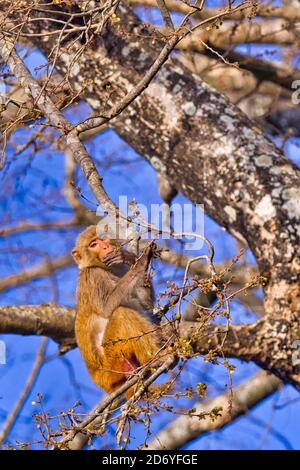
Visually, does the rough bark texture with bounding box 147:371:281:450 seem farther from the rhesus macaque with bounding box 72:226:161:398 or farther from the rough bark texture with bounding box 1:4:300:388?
the rhesus macaque with bounding box 72:226:161:398

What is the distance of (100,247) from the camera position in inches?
205

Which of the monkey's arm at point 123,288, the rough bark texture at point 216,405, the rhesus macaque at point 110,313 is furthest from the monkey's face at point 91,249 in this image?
the rough bark texture at point 216,405

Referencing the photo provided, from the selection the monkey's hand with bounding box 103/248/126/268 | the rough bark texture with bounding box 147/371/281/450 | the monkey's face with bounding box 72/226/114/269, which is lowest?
the rough bark texture with bounding box 147/371/281/450

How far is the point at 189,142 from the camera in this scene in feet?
17.4

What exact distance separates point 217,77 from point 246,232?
3.68m

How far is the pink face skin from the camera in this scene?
17.0ft

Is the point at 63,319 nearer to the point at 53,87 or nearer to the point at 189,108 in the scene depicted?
the point at 189,108

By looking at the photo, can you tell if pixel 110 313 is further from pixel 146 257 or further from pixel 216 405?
pixel 216 405

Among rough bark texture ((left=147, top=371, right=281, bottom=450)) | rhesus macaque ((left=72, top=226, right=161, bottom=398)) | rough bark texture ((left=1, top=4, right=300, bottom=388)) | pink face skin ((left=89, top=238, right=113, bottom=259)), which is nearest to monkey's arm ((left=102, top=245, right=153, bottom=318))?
rhesus macaque ((left=72, top=226, right=161, bottom=398))

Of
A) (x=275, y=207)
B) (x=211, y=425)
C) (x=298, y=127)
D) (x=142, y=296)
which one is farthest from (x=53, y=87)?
(x=298, y=127)

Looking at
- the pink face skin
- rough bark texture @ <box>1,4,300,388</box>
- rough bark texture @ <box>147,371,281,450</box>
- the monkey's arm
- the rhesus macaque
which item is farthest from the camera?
rough bark texture @ <box>147,371,281,450</box>

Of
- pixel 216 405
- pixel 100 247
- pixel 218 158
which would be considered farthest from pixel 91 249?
pixel 216 405

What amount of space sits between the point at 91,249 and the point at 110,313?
0.61 meters

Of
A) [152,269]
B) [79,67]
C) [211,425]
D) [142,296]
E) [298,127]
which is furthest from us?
[298,127]
